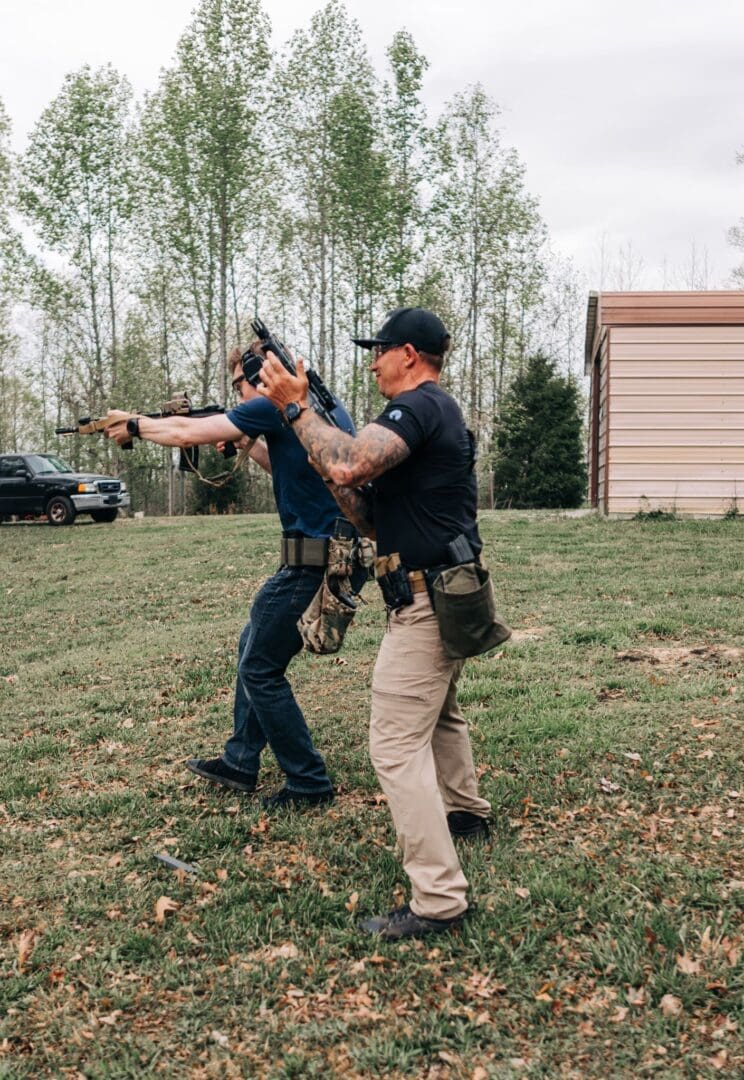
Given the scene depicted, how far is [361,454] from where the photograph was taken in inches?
133

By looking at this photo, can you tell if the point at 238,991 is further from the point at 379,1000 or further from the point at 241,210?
the point at 241,210

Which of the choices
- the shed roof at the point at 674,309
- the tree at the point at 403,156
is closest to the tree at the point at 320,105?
the tree at the point at 403,156

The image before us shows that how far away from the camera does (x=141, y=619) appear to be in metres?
11.6

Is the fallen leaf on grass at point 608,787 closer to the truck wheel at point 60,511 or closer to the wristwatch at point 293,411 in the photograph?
the wristwatch at point 293,411

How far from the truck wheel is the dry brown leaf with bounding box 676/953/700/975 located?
2175 cm

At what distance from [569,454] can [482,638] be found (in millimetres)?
30584

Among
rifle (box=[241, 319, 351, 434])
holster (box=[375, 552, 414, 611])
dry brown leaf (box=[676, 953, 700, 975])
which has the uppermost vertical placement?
rifle (box=[241, 319, 351, 434])

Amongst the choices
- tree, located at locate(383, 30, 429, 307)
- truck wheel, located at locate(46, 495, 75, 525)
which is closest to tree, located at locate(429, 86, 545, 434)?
tree, located at locate(383, 30, 429, 307)

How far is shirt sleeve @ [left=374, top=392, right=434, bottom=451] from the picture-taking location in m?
3.43

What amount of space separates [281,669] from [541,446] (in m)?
29.5

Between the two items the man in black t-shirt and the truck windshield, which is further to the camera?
the truck windshield

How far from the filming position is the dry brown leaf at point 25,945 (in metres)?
3.74

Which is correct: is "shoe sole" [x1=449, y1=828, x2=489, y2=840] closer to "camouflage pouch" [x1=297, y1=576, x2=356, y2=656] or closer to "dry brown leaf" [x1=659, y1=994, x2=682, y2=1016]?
"camouflage pouch" [x1=297, y1=576, x2=356, y2=656]

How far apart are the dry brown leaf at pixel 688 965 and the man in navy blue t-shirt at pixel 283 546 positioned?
2.10 m
